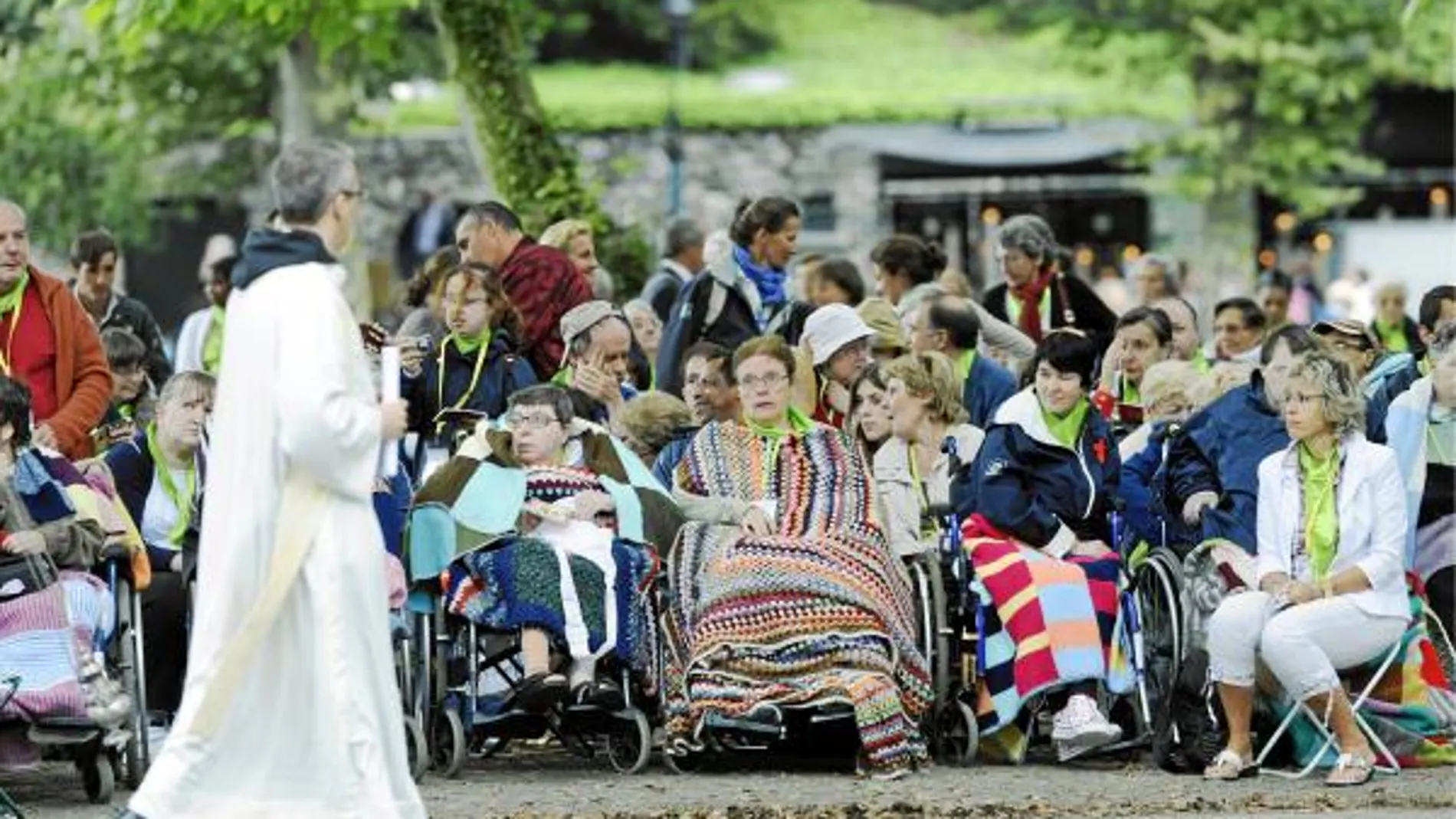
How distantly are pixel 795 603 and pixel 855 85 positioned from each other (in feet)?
125

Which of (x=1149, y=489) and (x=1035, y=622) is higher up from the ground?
(x=1149, y=489)

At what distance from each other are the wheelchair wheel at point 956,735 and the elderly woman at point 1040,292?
4.06 meters

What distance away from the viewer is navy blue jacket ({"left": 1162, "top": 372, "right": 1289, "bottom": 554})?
15.5 m

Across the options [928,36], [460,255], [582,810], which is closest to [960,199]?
Answer: [928,36]

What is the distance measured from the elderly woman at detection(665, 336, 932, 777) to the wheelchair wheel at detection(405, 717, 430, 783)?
953mm

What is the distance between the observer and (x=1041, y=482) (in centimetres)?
1564

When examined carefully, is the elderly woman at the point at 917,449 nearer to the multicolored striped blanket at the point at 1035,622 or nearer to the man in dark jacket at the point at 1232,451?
the multicolored striped blanket at the point at 1035,622

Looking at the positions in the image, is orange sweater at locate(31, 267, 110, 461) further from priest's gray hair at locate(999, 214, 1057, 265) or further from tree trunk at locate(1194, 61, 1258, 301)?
tree trunk at locate(1194, 61, 1258, 301)

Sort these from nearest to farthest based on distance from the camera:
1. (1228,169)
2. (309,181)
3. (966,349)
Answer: (309,181)
(966,349)
(1228,169)

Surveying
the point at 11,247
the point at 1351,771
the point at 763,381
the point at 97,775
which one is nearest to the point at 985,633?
the point at 763,381

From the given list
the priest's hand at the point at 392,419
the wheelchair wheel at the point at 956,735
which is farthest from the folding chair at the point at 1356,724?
the priest's hand at the point at 392,419

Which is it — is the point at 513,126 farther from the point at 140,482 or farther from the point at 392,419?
the point at 392,419

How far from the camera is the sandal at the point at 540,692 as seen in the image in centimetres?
1480

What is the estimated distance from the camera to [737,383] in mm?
15938
